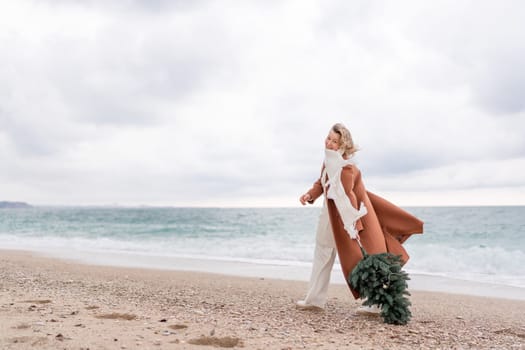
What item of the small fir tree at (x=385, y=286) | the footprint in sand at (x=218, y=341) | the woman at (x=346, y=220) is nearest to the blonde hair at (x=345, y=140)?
the woman at (x=346, y=220)

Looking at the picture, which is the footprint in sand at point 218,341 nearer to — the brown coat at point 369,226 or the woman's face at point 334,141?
the brown coat at point 369,226

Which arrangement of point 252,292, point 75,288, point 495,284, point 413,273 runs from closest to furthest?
1. point 75,288
2. point 252,292
3. point 495,284
4. point 413,273

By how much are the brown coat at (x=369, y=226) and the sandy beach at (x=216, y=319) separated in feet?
2.46

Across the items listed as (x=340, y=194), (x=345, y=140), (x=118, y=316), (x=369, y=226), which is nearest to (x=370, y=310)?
(x=369, y=226)

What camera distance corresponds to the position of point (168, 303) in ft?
18.3

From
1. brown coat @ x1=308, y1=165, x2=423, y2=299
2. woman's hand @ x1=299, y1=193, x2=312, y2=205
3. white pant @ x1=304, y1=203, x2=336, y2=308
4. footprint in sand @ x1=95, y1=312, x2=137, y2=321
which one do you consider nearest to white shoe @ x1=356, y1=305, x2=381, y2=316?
brown coat @ x1=308, y1=165, x2=423, y2=299

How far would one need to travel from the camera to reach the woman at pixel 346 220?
5.00m

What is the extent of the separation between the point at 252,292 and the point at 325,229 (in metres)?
2.25

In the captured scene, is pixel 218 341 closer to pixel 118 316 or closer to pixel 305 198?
pixel 118 316

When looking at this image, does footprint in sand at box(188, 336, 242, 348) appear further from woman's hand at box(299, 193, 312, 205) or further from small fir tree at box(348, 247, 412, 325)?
woman's hand at box(299, 193, 312, 205)

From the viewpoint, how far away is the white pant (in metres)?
5.30

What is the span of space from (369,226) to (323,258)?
2.23ft

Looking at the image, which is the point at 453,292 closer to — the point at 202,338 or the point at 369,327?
the point at 369,327

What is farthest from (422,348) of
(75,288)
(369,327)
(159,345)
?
(75,288)
